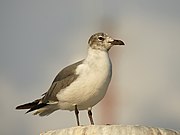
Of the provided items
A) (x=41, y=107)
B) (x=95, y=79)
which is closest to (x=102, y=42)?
(x=95, y=79)

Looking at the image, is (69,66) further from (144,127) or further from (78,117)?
(144,127)

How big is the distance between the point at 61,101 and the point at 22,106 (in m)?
1.23

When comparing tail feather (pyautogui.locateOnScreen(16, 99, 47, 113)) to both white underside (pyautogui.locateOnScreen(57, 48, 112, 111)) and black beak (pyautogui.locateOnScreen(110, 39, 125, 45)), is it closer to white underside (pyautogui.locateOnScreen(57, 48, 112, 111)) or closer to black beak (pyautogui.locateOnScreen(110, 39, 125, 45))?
white underside (pyautogui.locateOnScreen(57, 48, 112, 111))

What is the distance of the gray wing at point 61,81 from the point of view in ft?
34.5

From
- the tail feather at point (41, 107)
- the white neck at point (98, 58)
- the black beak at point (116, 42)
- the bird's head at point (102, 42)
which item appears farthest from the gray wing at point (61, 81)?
the black beak at point (116, 42)

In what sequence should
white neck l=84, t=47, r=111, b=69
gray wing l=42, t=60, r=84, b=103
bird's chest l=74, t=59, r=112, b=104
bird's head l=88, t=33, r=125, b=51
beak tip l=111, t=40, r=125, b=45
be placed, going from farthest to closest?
bird's head l=88, t=33, r=125, b=51 < beak tip l=111, t=40, r=125, b=45 < gray wing l=42, t=60, r=84, b=103 < white neck l=84, t=47, r=111, b=69 < bird's chest l=74, t=59, r=112, b=104

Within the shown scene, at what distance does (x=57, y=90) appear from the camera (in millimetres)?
11078

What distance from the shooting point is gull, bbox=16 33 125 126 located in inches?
396

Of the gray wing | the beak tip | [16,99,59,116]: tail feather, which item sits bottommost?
[16,99,59,116]: tail feather

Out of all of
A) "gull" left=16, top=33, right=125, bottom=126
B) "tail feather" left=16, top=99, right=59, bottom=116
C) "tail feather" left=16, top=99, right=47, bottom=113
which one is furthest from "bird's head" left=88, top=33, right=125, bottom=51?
"tail feather" left=16, top=99, right=47, bottom=113

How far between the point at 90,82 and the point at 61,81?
3.71ft

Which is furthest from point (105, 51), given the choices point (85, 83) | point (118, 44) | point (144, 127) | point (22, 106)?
point (144, 127)

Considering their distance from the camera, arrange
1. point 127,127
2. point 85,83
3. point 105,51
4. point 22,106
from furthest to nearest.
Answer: point 22,106
point 105,51
point 85,83
point 127,127

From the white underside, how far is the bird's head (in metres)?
0.18
